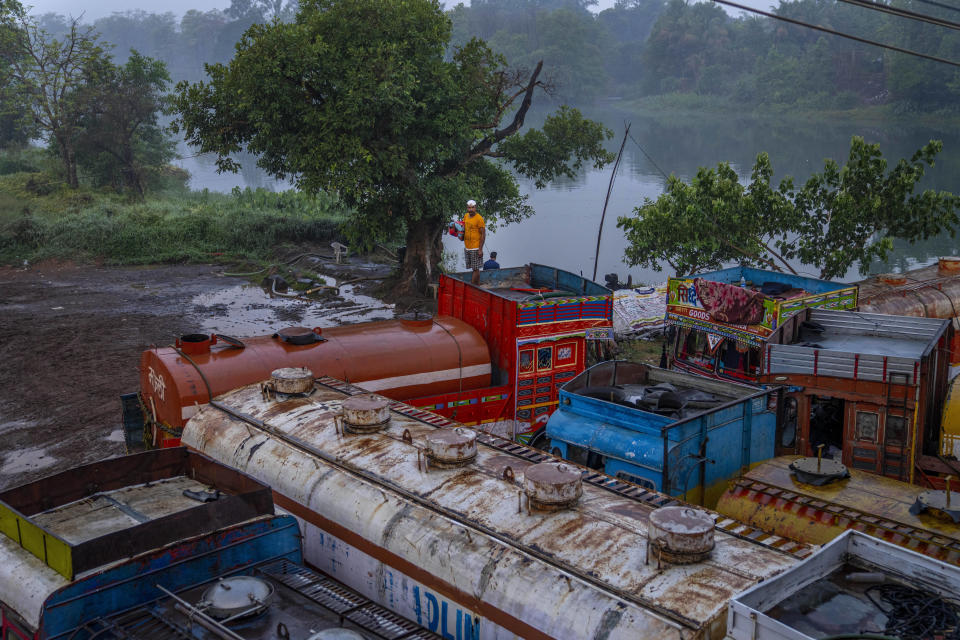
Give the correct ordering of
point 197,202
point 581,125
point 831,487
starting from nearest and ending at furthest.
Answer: point 831,487, point 581,125, point 197,202

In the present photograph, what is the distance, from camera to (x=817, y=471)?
350 inches

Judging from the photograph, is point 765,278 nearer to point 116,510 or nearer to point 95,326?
point 116,510

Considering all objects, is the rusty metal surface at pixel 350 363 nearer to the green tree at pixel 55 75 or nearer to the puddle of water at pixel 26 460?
the puddle of water at pixel 26 460

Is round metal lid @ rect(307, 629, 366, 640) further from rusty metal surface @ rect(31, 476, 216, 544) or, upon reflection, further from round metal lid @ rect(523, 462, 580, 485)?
rusty metal surface @ rect(31, 476, 216, 544)

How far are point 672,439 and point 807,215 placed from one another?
16.9m

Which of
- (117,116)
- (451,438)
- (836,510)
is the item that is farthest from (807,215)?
(117,116)

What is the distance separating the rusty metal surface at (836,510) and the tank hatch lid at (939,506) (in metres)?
0.05

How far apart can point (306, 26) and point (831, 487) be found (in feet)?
63.6

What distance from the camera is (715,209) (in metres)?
23.5

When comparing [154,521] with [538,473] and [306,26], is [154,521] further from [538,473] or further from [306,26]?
[306,26]

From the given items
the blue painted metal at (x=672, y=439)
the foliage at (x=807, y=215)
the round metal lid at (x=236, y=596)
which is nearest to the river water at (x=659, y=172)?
the foliage at (x=807, y=215)

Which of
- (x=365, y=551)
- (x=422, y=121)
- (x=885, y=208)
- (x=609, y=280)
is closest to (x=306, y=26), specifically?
(x=422, y=121)

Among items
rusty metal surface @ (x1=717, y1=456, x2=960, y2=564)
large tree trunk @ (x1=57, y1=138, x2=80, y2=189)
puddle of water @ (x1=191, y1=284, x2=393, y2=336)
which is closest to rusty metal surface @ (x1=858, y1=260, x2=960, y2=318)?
rusty metal surface @ (x1=717, y1=456, x2=960, y2=564)

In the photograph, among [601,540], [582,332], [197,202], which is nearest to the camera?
[601,540]
